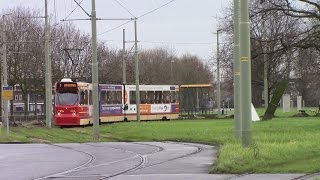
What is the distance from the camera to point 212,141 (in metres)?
27.6

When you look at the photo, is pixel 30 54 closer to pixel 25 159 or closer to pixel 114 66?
pixel 114 66

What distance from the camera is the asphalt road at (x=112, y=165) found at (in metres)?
14.5

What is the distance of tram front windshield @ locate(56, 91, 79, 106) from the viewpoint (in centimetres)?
4450

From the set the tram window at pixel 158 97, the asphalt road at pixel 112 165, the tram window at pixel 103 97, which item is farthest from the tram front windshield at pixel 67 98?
the asphalt road at pixel 112 165

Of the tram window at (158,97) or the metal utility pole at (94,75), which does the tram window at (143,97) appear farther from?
the metal utility pole at (94,75)

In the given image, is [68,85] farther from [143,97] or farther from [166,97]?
[166,97]

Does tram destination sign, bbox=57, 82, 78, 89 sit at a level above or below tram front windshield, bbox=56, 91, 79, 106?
above

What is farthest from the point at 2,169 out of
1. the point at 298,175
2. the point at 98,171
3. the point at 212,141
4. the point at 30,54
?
the point at 30,54

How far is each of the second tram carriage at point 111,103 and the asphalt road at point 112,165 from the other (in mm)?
20934

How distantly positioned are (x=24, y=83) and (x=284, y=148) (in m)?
46.5

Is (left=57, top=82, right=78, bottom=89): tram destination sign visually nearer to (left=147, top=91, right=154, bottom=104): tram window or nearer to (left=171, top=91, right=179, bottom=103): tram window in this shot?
(left=147, top=91, right=154, bottom=104): tram window

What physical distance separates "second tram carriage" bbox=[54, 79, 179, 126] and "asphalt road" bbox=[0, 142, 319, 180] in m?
20.9

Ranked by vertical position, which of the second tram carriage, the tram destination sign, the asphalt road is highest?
the tram destination sign

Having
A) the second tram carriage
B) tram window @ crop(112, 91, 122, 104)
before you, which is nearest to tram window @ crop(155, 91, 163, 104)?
the second tram carriage
